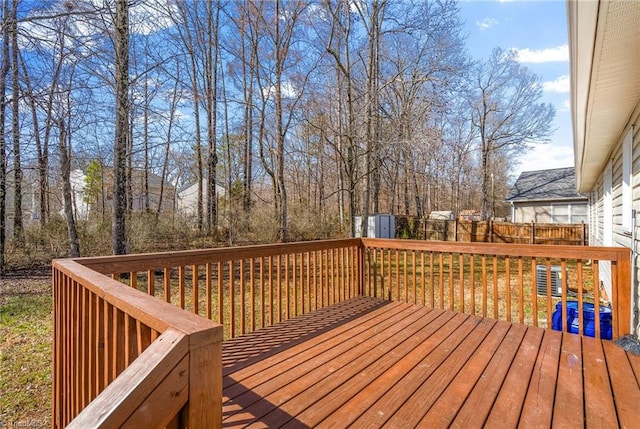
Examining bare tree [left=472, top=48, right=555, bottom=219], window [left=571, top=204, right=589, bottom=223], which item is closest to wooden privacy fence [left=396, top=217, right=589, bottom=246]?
window [left=571, top=204, right=589, bottom=223]

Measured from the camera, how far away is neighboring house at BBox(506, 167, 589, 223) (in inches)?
556

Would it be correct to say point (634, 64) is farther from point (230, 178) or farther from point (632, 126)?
point (230, 178)

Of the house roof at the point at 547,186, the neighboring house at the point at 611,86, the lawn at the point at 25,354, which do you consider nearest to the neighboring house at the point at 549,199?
the house roof at the point at 547,186

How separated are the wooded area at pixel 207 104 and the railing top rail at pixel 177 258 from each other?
4.61 m

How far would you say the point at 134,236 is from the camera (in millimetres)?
8898

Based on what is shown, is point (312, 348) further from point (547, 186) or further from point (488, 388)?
point (547, 186)

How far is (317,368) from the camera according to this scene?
2.41m

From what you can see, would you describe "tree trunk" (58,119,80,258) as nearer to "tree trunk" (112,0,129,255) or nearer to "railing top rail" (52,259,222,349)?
"tree trunk" (112,0,129,255)

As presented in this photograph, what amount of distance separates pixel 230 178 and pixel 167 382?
46.5ft

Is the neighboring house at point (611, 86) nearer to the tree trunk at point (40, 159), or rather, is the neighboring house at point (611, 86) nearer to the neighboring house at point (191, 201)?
the tree trunk at point (40, 159)

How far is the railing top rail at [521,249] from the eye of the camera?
116 inches

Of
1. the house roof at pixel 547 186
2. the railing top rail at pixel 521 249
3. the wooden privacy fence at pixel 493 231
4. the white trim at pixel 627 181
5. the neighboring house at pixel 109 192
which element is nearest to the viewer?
the railing top rail at pixel 521 249

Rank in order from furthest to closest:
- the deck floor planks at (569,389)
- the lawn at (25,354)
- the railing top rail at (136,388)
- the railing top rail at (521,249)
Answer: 1. the railing top rail at (521,249)
2. the lawn at (25,354)
3. the deck floor planks at (569,389)
4. the railing top rail at (136,388)

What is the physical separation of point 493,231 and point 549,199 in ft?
9.80
